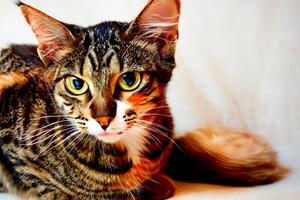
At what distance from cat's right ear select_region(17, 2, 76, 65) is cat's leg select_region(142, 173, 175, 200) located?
31 cm

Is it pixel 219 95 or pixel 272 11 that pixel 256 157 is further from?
pixel 272 11

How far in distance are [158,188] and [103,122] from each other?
0.71 feet

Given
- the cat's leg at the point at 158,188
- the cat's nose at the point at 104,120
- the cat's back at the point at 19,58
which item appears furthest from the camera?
the cat's back at the point at 19,58

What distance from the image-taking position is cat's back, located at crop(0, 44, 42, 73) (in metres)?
1.08

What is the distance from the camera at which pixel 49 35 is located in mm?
916

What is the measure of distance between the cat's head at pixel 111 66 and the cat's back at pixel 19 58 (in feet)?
0.52

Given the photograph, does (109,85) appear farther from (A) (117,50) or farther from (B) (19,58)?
(B) (19,58)

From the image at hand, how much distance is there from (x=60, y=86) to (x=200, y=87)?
1.45 ft

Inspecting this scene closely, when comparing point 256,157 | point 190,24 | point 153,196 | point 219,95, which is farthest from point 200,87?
point 153,196

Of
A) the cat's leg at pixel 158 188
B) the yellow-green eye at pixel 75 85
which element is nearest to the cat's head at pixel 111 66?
the yellow-green eye at pixel 75 85

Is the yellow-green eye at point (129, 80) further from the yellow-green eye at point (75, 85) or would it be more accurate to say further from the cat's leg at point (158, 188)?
the cat's leg at point (158, 188)

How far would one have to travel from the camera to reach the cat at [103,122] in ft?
2.90

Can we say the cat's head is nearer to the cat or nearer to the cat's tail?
the cat

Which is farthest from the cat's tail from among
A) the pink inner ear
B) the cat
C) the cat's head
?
the pink inner ear
